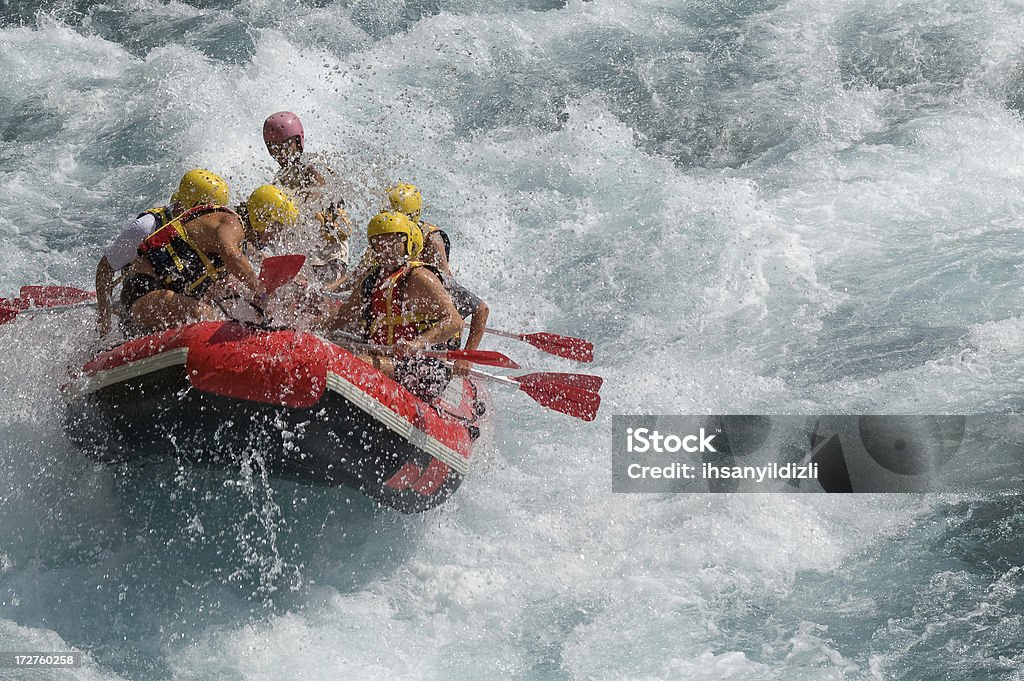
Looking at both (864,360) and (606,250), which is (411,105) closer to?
(606,250)

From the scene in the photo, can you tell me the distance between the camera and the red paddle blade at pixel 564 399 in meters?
5.49

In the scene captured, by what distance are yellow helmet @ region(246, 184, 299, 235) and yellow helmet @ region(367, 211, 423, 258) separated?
21.3 inches

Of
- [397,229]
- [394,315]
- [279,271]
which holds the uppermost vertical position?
[397,229]

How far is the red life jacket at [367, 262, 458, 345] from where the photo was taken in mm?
5012

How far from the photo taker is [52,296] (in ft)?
19.1

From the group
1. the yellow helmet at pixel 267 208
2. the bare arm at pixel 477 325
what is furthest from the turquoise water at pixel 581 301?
the yellow helmet at pixel 267 208

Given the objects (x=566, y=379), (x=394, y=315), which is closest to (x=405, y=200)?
(x=394, y=315)

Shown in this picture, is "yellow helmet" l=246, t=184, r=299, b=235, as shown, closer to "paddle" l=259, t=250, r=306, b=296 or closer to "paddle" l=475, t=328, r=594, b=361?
"paddle" l=259, t=250, r=306, b=296

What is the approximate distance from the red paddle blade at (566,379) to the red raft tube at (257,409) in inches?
24.6

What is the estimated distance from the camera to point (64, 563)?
5.23 meters

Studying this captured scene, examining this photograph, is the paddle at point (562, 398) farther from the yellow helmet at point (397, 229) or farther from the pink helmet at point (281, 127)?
the pink helmet at point (281, 127)

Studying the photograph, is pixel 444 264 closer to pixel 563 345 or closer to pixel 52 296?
pixel 563 345

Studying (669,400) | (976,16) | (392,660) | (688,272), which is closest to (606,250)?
(688,272)

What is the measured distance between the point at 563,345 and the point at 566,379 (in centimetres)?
33
